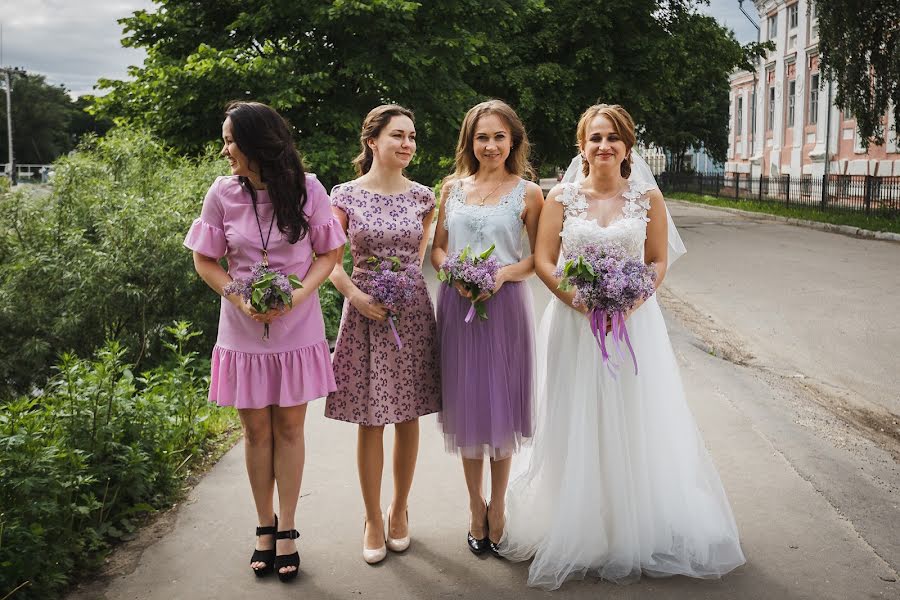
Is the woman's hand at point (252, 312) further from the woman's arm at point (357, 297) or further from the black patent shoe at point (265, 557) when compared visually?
the black patent shoe at point (265, 557)

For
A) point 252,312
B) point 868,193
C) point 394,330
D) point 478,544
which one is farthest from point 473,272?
point 868,193

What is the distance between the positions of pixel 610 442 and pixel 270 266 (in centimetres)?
183

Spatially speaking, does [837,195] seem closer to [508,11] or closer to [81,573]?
[508,11]

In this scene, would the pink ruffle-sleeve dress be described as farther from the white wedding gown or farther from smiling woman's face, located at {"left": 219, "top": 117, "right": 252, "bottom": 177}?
the white wedding gown

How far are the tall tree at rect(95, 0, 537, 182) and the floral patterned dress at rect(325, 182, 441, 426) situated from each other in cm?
1225

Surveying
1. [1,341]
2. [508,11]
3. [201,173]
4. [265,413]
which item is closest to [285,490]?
[265,413]

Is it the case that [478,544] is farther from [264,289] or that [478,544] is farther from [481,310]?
[264,289]

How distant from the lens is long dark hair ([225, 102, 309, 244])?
3719 mm

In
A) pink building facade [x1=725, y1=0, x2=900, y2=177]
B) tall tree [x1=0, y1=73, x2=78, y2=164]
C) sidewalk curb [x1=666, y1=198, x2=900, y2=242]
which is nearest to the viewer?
sidewalk curb [x1=666, y1=198, x2=900, y2=242]

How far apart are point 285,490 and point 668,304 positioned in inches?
349

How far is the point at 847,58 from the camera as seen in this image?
71.1 feet

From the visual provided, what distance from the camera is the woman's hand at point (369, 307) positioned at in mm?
4012

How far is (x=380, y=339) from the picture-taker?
13.5ft

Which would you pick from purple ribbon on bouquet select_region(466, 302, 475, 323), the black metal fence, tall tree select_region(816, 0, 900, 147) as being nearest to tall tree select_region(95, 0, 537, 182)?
tall tree select_region(816, 0, 900, 147)
